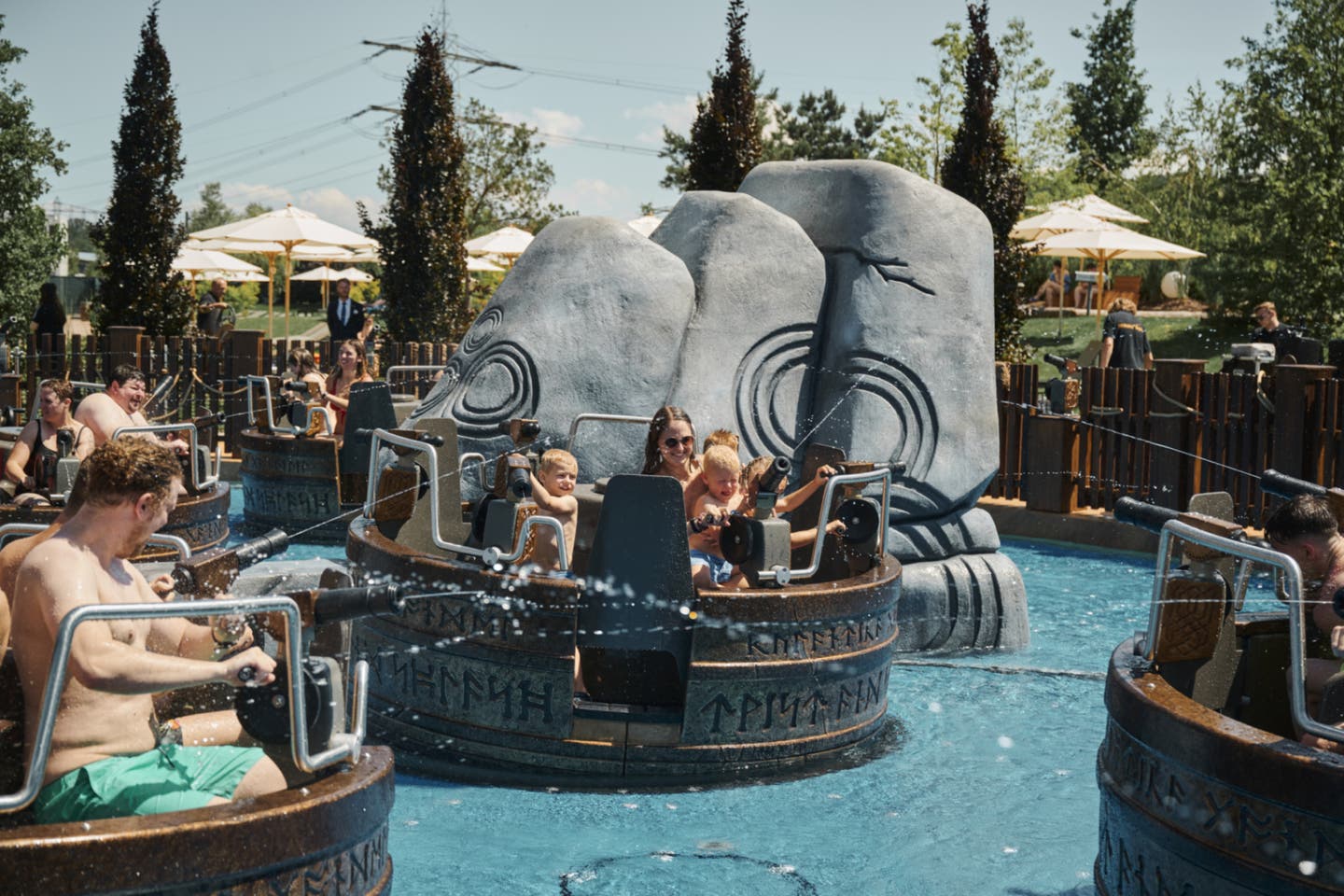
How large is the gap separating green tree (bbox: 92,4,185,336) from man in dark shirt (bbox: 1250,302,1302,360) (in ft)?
44.4

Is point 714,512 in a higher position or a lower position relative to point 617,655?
higher

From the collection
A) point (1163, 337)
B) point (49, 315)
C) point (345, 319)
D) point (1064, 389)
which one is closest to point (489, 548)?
point (1064, 389)

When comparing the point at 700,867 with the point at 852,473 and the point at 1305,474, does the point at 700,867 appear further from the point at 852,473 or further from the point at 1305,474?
the point at 1305,474

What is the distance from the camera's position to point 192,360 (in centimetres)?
1805

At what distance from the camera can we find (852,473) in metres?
7.41

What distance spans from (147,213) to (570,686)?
640 inches

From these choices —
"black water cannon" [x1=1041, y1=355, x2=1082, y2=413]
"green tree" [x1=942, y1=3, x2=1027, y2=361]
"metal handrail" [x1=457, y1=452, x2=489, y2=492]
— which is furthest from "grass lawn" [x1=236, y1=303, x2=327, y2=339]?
"metal handrail" [x1=457, y1=452, x2=489, y2=492]

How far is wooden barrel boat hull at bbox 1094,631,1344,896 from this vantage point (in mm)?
3723

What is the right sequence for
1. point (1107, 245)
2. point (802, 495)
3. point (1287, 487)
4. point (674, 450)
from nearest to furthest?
1. point (1287, 487)
2. point (674, 450)
3. point (802, 495)
4. point (1107, 245)

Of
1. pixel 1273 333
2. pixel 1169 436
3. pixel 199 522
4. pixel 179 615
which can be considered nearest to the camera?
pixel 179 615

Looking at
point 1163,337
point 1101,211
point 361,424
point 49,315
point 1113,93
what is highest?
point 1113,93

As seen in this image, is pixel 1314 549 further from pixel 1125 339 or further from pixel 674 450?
pixel 1125 339

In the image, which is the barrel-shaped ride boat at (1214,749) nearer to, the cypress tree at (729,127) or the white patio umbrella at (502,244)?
the cypress tree at (729,127)

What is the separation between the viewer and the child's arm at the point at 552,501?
683 cm
